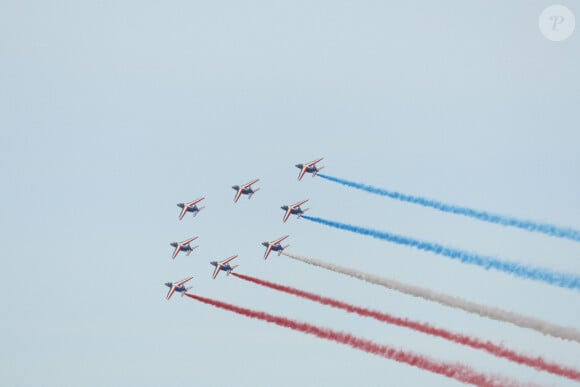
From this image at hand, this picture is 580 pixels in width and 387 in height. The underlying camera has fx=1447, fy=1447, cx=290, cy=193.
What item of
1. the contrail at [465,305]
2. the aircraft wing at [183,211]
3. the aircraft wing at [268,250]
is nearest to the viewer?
the contrail at [465,305]

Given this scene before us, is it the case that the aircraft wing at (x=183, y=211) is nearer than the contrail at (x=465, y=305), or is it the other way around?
A: the contrail at (x=465, y=305)

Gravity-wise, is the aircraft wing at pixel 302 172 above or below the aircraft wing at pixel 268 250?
above

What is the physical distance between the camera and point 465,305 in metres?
108

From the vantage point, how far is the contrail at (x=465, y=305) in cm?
10106

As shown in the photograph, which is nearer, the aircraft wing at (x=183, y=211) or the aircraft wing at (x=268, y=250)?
the aircraft wing at (x=268, y=250)

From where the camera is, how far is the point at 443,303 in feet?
359

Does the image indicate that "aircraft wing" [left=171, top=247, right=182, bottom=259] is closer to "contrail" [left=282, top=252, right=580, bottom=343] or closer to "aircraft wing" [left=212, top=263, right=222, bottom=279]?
"aircraft wing" [left=212, top=263, right=222, bottom=279]

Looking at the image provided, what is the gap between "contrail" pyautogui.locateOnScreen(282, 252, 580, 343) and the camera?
101 meters

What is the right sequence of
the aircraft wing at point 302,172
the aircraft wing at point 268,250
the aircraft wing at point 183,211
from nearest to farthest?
the aircraft wing at point 302,172 < the aircraft wing at point 268,250 < the aircraft wing at point 183,211

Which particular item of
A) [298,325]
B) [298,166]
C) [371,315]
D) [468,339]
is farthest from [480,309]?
[298,166]

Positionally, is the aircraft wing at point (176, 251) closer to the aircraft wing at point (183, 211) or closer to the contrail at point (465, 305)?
the aircraft wing at point (183, 211)

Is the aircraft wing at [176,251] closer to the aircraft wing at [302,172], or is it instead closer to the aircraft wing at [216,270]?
the aircraft wing at [216,270]

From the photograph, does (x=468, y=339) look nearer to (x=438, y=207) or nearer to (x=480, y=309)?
(x=480, y=309)

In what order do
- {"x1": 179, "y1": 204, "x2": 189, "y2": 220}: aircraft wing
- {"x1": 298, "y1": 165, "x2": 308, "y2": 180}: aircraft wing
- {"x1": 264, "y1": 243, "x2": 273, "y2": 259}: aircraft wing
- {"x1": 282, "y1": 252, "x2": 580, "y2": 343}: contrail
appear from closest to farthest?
{"x1": 282, "y1": 252, "x2": 580, "y2": 343}: contrail
{"x1": 298, "y1": 165, "x2": 308, "y2": 180}: aircraft wing
{"x1": 264, "y1": 243, "x2": 273, "y2": 259}: aircraft wing
{"x1": 179, "y1": 204, "x2": 189, "y2": 220}: aircraft wing
